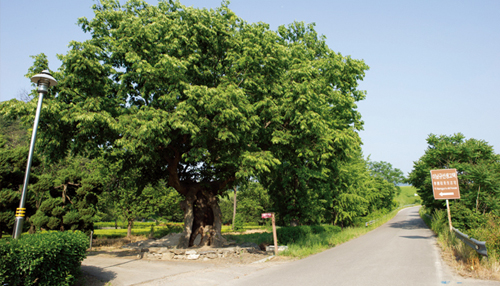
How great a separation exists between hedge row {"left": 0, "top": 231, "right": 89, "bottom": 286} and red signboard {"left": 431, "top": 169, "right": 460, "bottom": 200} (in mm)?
18440

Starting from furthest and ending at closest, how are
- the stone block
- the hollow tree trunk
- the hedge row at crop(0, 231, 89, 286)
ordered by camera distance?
1. the hollow tree trunk
2. the stone block
3. the hedge row at crop(0, 231, 89, 286)

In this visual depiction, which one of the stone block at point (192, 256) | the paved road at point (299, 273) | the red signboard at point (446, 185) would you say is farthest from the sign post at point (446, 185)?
the stone block at point (192, 256)

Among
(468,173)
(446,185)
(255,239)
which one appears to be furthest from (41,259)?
(468,173)

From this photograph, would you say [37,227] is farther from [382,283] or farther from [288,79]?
[382,283]

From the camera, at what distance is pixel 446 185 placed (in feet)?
59.0

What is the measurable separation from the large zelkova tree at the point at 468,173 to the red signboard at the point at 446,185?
1974mm

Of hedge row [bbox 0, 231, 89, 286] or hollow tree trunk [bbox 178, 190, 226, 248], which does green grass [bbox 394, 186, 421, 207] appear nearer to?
hollow tree trunk [bbox 178, 190, 226, 248]

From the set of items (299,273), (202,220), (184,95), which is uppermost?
(184,95)

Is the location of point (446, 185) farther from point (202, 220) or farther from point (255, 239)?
point (202, 220)

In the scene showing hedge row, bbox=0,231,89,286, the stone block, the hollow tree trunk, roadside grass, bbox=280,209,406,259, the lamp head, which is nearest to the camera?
hedge row, bbox=0,231,89,286

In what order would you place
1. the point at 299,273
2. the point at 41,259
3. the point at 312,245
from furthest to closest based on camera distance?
the point at 312,245 < the point at 299,273 < the point at 41,259

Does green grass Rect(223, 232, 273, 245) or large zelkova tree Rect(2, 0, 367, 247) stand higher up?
large zelkova tree Rect(2, 0, 367, 247)

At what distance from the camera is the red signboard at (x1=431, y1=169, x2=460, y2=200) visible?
17.8 meters

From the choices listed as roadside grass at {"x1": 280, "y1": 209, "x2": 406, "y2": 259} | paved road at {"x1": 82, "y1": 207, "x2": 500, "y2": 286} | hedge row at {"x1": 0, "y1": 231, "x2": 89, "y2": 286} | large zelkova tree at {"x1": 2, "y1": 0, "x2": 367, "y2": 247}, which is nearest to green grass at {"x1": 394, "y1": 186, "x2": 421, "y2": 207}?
roadside grass at {"x1": 280, "y1": 209, "x2": 406, "y2": 259}
